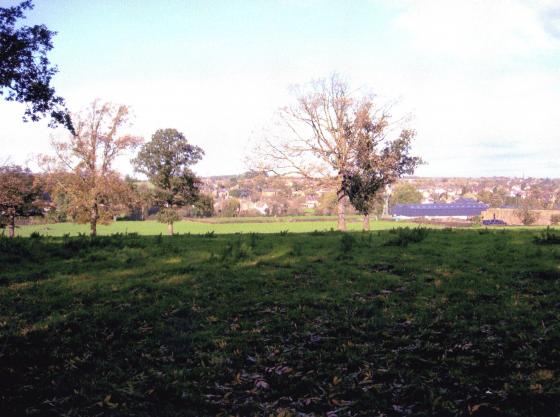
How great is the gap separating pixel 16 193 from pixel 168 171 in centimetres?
2011

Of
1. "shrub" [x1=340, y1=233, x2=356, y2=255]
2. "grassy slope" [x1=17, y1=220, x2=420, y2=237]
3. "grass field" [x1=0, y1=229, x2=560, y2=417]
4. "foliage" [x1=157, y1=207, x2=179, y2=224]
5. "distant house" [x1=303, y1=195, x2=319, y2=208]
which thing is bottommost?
"grassy slope" [x1=17, y1=220, x2=420, y2=237]

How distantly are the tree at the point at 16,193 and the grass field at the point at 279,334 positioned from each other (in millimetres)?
46358

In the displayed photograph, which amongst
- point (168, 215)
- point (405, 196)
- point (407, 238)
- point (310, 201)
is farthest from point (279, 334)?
point (405, 196)

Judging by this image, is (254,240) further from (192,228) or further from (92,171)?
(192,228)

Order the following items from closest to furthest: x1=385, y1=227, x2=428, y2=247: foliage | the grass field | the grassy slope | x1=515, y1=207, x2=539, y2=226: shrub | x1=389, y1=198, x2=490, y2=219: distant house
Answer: the grass field < x1=385, y1=227, x2=428, y2=247: foliage < the grassy slope < x1=515, y1=207, x2=539, y2=226: shrub < x1=389, y1=198, x2=490, y2=219: distant house

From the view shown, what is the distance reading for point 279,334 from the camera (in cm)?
780

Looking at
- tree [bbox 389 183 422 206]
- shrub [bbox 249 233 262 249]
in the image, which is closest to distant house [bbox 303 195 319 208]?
shrub [bbox 249 233 262 249]

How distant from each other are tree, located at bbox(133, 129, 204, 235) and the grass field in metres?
Answer: 48.0

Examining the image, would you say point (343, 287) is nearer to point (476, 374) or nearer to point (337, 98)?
point (476, 374)

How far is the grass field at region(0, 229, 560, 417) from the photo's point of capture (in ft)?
18.2

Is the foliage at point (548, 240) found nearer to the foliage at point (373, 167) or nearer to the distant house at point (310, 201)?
the foliage at point (373, 167)

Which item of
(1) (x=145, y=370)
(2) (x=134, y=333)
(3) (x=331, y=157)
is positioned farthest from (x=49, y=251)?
(3) (x=331, y=157)

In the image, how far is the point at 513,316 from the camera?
8242mm

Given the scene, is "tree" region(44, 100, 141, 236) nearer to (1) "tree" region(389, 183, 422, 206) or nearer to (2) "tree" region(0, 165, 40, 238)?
(2) "tree" region(0, 165, 40, 238)
